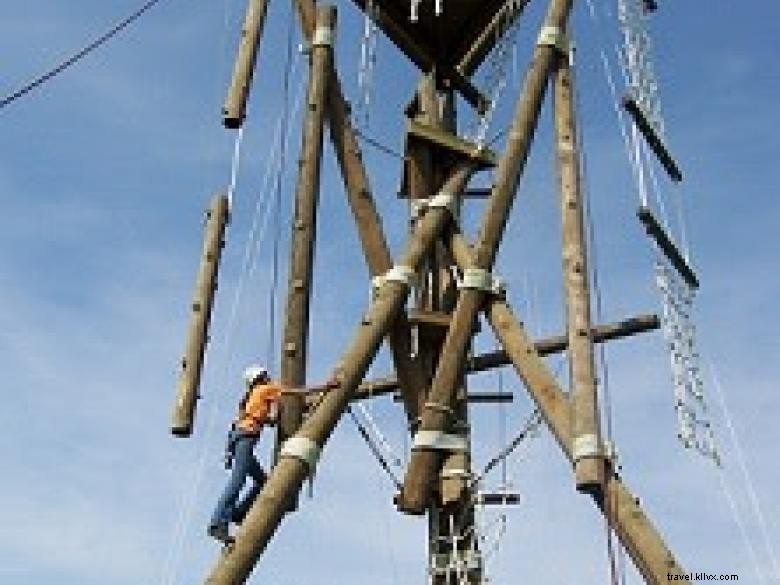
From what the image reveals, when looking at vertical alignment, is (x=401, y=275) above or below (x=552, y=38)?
below


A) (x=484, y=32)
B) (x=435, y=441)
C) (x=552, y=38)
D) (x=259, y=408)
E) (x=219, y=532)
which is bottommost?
(x=219, y=532)

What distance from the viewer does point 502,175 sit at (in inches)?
311

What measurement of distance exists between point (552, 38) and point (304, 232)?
1.95 metres

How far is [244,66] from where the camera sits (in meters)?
7.70

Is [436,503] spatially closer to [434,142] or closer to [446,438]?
[446,438]

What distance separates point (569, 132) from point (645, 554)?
257cm

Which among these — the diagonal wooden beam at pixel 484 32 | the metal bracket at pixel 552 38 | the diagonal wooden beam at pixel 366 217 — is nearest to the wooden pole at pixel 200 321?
the diagonal wooden beam at pixel 366 217

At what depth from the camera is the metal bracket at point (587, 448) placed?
6.61 m

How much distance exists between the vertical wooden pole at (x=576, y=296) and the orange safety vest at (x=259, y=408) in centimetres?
154

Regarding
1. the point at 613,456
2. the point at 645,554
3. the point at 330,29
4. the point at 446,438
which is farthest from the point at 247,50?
the point at 645,554

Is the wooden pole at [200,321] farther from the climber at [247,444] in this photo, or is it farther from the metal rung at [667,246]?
the metal rung at [667,246]

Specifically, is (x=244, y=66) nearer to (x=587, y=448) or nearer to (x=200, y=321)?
(x=200, y=321)

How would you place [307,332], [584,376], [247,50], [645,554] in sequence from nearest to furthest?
[645,554] < [584,376] < [307,332] < [247,50]

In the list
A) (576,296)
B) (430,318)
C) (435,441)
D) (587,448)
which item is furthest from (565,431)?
(430,318)
